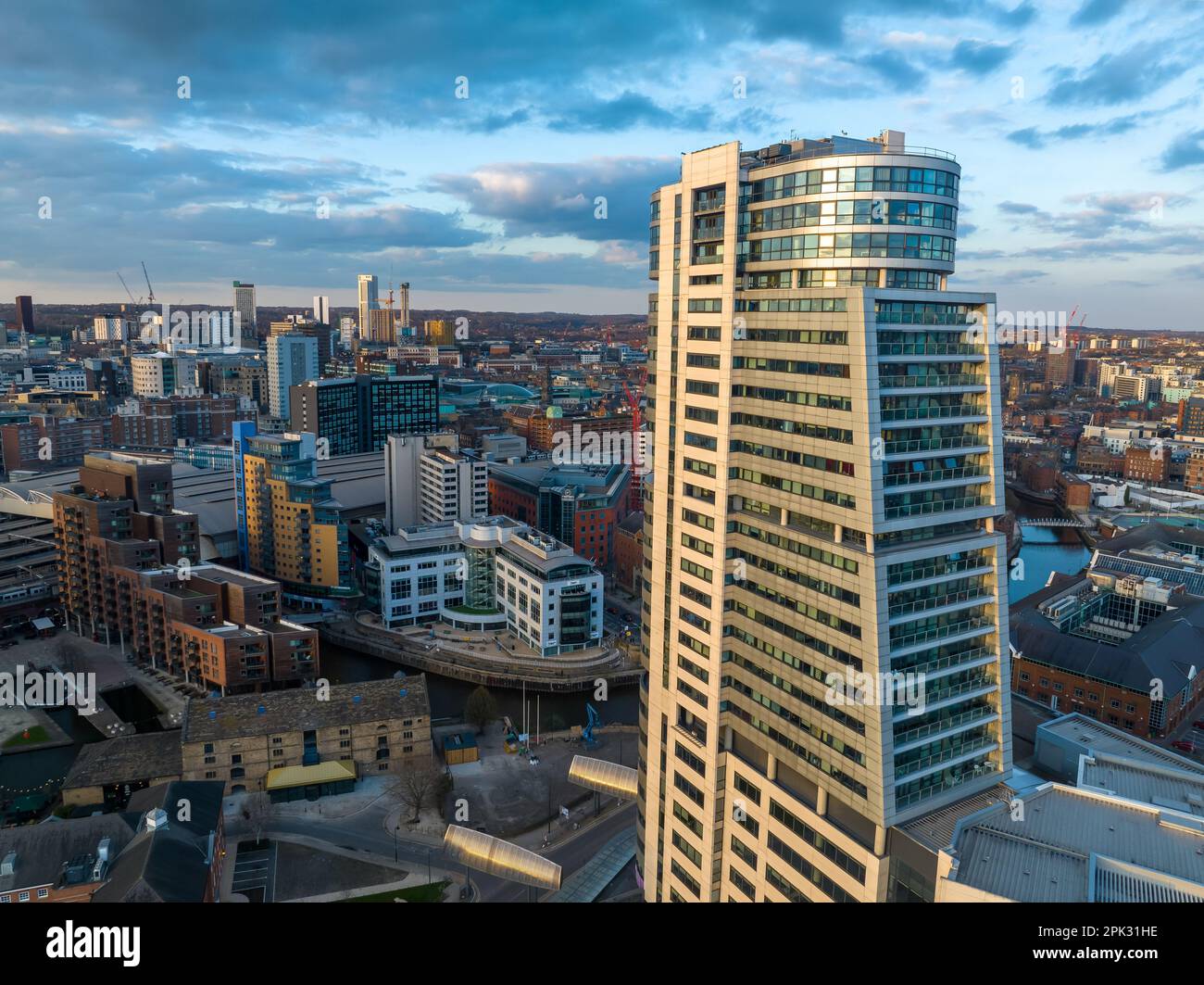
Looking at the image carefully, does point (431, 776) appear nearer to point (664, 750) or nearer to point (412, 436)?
point (664, 750)

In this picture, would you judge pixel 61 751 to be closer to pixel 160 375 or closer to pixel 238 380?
pixel 160 375

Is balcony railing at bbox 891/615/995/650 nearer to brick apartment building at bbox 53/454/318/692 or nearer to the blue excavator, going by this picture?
the blue excavator

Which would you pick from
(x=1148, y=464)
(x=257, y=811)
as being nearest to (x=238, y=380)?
(x=257, y=811)

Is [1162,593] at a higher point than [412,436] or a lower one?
lower

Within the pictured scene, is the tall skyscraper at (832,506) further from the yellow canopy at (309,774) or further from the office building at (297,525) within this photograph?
the office building at (297,525)

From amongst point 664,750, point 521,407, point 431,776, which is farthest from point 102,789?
point 521,407

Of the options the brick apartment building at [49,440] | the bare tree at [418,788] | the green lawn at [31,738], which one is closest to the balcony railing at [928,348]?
the bare tree at [418,788]
